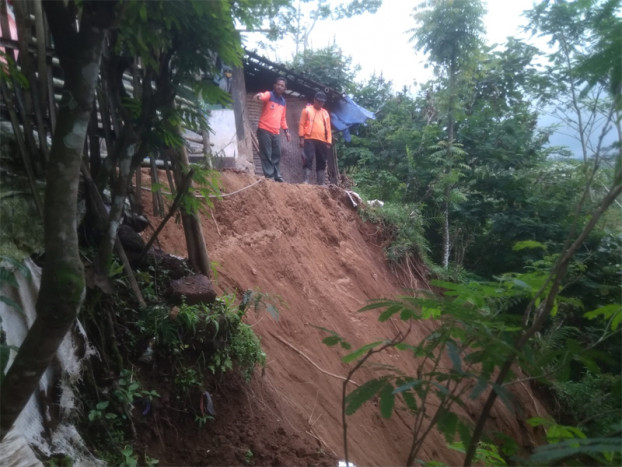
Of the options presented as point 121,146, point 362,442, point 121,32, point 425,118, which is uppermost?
point 425,118

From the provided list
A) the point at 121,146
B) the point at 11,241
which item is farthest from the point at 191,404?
the point at 121,146

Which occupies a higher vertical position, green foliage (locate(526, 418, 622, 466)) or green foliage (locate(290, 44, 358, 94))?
green foliage (locate(290, 44, 358, 94))

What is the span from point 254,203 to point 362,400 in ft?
19.3

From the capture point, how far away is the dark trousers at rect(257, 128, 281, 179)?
356 inches

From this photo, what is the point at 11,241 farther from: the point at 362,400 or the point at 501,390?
the point at 501,390

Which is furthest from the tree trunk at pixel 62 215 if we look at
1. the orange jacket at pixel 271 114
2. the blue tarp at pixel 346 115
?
the blue tarp at pixel 346 115

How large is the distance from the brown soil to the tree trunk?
1.51 meters

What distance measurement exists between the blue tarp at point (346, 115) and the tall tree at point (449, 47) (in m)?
2.03

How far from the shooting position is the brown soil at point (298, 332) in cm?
356

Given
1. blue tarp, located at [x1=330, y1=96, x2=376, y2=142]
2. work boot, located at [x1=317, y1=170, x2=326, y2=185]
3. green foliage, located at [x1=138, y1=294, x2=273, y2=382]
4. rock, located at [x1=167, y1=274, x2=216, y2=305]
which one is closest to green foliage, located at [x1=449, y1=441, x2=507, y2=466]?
green foliage, located at [x1=138, y1=294, x2=273, y2=382]

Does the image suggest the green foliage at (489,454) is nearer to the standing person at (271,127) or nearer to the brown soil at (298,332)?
the brown soil at (298,332)

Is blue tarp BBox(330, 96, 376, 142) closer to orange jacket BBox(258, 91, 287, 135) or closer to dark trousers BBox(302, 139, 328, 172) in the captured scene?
dark trousers BBox(302, 139, 328, 172)

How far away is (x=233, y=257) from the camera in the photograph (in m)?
6.21

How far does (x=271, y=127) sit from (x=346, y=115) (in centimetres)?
357
